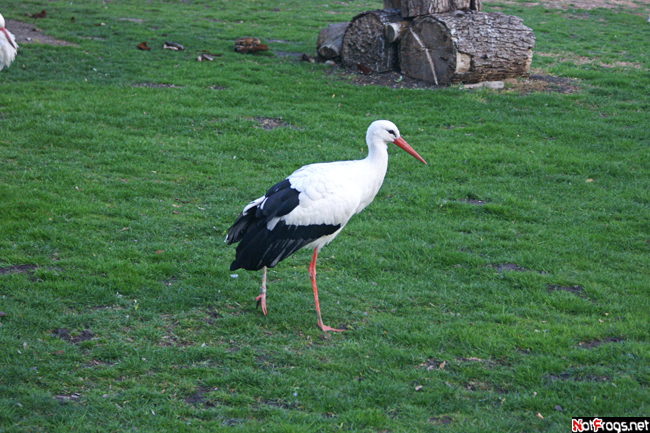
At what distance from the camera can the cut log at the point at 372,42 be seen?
12609 mm

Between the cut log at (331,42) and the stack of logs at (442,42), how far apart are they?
16.7 inches

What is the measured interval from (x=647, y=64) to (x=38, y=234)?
14.8 metres

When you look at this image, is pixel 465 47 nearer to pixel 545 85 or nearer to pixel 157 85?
pixel 545 85

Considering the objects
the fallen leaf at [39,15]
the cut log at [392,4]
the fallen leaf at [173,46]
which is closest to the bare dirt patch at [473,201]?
the cut log at [392,4]

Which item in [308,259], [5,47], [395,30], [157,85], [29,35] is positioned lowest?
[308,259]

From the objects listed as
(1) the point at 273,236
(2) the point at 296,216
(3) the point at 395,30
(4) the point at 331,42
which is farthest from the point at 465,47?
(1) the point at 273,236

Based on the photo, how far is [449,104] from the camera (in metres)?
11.4

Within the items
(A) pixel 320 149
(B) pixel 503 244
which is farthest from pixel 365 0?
(B) pixel 503 244

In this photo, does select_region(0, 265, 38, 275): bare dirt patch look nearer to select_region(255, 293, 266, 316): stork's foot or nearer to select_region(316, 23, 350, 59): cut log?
select_region(255, 293, 266, 316): stork's foot

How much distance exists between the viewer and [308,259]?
6566 millimetres

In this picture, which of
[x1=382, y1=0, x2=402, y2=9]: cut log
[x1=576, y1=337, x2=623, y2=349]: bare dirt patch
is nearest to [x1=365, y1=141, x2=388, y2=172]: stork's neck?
[x1=576, y1=337, x2=623, y2=349]: bare dirt patch

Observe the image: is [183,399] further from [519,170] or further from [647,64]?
[647,64]

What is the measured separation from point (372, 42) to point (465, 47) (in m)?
2.14

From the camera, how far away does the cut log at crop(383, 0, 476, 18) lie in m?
12.1
